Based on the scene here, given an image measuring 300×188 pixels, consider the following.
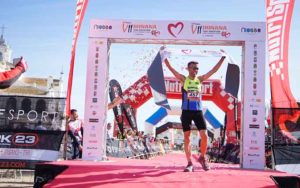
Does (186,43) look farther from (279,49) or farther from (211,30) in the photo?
(279,49)

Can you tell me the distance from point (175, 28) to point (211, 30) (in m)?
0.76

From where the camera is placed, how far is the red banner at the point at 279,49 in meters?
8.00

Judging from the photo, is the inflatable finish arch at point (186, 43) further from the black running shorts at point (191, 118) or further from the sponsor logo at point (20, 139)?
the black running shorts at point (191, 118)

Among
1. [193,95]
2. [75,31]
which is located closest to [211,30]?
[193,95]

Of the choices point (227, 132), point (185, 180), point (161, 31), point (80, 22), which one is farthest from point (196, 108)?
point (227, 132)

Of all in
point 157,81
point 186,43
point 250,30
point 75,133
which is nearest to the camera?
point 250,30

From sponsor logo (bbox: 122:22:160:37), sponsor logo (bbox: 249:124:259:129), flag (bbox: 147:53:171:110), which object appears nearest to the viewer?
sponsor logo (bbox: 249:124:259:129)

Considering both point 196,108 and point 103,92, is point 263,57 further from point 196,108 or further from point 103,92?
point 103,92

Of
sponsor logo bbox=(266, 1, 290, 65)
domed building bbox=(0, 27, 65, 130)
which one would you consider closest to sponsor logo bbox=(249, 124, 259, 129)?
sponsor logo bbox=(266, 1, 290, 65)

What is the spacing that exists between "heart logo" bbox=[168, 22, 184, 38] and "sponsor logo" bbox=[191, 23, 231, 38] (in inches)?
11.7

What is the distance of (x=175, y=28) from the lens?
820 centimetres

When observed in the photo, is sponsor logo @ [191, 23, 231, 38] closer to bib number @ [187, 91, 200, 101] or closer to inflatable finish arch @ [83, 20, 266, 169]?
inflatable finish arch @ [83, 20, 266, 169]

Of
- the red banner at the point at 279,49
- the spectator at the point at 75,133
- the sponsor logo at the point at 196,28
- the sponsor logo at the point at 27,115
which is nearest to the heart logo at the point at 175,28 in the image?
the sponsor logo at the point at 196,28

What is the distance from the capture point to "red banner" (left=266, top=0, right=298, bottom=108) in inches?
315
